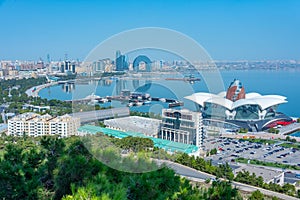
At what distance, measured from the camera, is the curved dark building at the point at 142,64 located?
101 centimetres

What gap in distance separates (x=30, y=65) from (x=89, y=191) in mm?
21871

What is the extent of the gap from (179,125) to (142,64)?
0.23 meters

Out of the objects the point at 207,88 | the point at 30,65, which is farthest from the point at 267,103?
the point at 30,65

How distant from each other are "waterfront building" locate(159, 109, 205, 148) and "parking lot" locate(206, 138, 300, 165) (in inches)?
158

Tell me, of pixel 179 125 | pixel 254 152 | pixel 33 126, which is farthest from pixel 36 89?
pixel 179 125

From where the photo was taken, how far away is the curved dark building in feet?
3.30

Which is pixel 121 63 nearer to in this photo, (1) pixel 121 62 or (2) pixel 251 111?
(1) pixel 121 62

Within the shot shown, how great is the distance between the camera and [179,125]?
0.99 m

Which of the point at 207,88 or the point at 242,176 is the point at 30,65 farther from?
the point at 207,88

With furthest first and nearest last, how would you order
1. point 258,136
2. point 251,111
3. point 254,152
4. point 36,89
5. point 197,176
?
1. point 36,89
2. point 251,111
3. point 258,136
4. point 254,152
5. point 197,176

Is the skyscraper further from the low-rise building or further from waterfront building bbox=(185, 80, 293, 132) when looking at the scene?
waterfront building bbox=(185, 80, 293, 132)

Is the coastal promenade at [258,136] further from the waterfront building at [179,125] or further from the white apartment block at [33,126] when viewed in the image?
the waterfront building at [179,125]

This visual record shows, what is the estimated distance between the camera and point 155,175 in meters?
0.95

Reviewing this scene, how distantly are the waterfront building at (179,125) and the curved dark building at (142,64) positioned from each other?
17 cm
